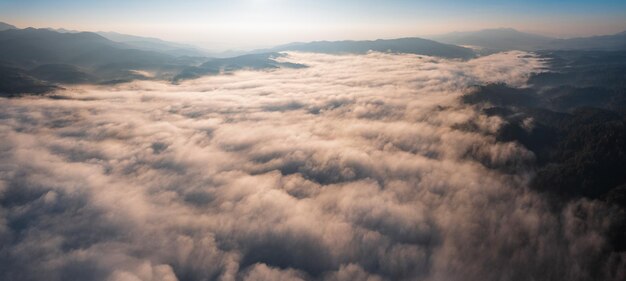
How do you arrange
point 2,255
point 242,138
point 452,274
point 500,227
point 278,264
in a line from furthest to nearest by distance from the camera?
1. point 242,138
2. point 500,227
3. point 278,264
4. point 452,274
5. point 2,255

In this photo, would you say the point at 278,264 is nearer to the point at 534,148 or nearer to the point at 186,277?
the point at 186,277

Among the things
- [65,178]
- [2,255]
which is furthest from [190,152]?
[2,255]

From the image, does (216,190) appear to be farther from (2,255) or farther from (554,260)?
(554,260)

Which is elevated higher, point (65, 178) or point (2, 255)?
point (65, 178)

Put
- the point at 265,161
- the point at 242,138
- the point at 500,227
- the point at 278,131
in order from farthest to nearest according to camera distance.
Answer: the point at 278,131
the point at 242,138
the point at 265,161
the point at 500,227

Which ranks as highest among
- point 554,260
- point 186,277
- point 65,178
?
point 65,178

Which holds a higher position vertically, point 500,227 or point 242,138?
point 242,138

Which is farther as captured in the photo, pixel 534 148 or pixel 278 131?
pixel 534 148

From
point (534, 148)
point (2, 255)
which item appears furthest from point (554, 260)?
point (2, 255)

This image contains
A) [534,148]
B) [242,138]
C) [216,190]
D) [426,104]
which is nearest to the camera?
[216,190]
